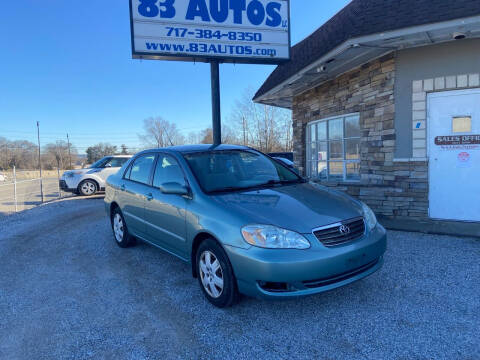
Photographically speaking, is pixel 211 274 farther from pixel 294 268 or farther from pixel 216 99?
pixel 216 99

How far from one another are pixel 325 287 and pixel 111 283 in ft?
8.48

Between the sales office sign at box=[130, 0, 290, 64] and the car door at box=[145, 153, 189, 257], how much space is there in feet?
13.0

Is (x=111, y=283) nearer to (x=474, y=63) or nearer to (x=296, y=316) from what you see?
(x=296, y=316)

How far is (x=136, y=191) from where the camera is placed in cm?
459

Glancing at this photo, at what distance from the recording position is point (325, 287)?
276 cm

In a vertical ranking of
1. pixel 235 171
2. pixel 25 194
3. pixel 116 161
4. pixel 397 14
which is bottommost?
pixel 25 194

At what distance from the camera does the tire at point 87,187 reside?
510 inches

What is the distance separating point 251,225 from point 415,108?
481cm

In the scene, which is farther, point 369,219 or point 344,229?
point 369,219

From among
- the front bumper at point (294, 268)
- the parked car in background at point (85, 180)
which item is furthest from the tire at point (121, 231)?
the parked car in background at point (85, 180)

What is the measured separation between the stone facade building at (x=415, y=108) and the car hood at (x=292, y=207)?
3.15 metres

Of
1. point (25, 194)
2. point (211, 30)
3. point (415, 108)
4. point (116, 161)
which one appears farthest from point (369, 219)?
point (25, 194)

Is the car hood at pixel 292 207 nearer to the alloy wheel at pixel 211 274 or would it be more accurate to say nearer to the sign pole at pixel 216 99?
the alloy wheel at pixel 211 274

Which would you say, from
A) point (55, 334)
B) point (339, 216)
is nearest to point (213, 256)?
point (339, 216)
